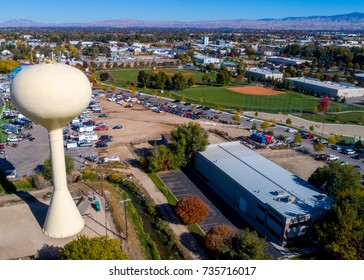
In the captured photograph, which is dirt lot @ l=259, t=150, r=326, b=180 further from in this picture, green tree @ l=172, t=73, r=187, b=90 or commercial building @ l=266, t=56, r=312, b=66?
commercial building @ l=266, t=56, r=312, b=66

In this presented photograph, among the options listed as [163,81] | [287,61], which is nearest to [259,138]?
[163,81]

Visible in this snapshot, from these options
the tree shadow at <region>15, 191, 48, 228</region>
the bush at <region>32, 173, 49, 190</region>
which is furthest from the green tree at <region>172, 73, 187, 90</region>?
the tree shadow at <region>15, 191, 48, 228</region>

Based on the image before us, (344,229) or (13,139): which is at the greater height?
(344,229)

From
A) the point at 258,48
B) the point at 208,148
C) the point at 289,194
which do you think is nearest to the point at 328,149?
the point at 208,148

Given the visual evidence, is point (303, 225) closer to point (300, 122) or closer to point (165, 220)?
point (165, 220)

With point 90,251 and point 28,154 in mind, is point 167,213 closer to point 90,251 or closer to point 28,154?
point 90,251

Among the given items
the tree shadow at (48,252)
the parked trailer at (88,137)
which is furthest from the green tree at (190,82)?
the tree shadow at (48,252)

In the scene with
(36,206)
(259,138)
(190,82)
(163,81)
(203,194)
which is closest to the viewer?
(36,206)

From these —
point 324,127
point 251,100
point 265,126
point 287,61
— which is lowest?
point 324,127
